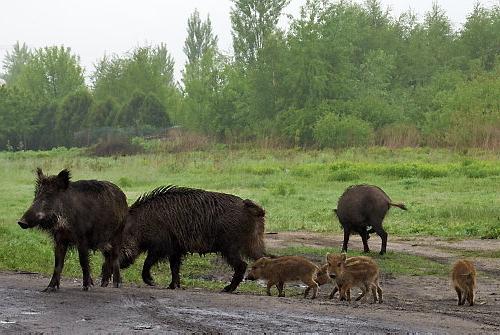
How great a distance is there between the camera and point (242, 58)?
227 feet

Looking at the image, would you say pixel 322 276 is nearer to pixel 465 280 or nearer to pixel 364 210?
pixel 465 280

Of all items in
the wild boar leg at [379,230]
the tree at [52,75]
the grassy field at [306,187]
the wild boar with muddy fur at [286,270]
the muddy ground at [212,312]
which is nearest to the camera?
the muddy ground at [212,312]

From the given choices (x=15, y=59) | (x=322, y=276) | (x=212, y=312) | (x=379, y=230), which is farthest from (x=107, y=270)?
(x=15, y=59)

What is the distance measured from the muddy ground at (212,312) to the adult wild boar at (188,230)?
2.10 ft

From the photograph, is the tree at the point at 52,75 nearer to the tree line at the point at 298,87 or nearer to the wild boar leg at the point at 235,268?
the tree line at the point at 298,87

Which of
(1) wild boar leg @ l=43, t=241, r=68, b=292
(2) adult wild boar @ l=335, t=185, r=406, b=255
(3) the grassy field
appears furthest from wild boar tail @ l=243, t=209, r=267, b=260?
(2) adult wild boar @ l=335, t=185, r=406, b=255

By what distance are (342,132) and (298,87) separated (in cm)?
1030

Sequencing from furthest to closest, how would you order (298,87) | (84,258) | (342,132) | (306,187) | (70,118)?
(70,118) < (298,87) < (342,132) < (306,187) < (84,258)

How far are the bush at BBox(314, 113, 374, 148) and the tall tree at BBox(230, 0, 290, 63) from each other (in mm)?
16729

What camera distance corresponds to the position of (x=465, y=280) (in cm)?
1017

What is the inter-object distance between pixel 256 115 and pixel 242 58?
280 inches

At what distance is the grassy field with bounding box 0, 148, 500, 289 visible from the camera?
1520 centimetres

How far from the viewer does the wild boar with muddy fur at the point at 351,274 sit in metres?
10.2

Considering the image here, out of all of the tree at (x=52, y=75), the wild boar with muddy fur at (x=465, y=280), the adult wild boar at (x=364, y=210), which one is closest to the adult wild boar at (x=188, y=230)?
the wild boar with muddy fur at (x=465, y=280)
